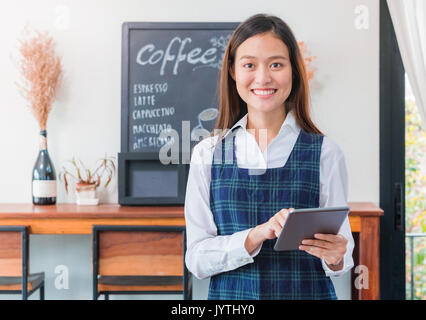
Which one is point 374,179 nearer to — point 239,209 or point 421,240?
point 421,240

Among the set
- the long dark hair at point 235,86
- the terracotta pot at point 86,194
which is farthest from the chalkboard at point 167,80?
the long dark hair at point 235,86

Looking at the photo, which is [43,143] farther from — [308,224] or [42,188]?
[308,224]


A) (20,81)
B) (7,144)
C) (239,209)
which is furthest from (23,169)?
(239,209)

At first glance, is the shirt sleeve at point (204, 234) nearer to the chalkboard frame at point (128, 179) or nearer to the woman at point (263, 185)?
the woman at point (263, 185)

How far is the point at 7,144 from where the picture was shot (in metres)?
1.64

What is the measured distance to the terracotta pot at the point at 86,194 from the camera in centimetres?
152

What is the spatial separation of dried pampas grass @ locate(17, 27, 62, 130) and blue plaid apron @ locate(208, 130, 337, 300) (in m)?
1.07

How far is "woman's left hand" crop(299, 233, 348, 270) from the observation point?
1.97 ft

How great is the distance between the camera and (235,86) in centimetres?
74

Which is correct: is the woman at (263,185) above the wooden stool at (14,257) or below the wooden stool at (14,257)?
above

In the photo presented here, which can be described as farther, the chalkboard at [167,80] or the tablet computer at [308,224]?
the chalkboard at [167,80]

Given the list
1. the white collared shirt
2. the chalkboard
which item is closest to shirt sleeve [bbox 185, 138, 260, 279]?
the white collared shirt
